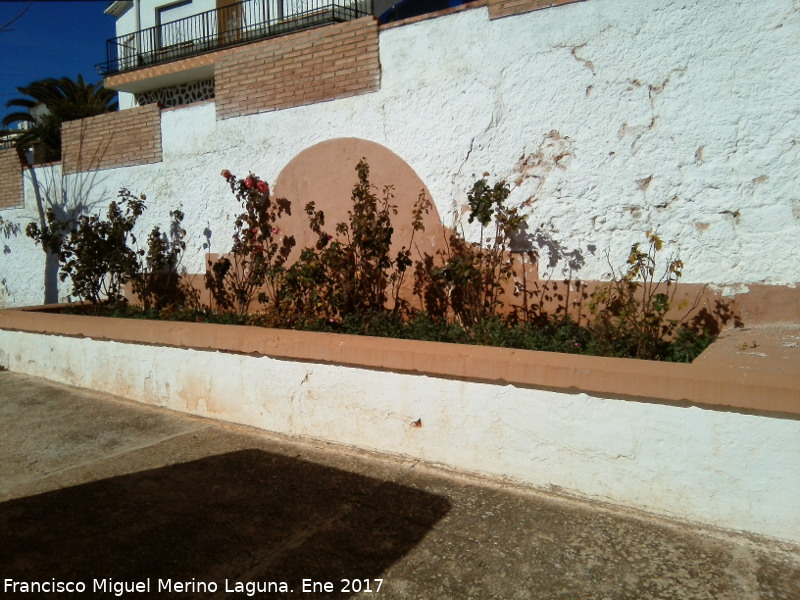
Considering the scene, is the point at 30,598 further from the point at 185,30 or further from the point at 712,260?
the point at 185,30

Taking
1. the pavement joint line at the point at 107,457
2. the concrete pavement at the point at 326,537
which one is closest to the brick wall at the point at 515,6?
the concrete pavement at the point at 326,537

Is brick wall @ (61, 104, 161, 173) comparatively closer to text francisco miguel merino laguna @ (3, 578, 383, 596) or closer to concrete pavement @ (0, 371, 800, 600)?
concrete pavement @ (0, 371, 800, 600)

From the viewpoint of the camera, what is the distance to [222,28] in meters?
17.1

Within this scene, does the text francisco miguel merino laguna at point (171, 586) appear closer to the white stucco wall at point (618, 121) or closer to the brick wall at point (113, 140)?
the white stucco wall at point (618, 121)

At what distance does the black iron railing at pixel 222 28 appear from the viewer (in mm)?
15375

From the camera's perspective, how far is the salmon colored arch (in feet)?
19.8

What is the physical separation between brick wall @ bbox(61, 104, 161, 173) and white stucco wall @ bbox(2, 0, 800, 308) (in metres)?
3.05

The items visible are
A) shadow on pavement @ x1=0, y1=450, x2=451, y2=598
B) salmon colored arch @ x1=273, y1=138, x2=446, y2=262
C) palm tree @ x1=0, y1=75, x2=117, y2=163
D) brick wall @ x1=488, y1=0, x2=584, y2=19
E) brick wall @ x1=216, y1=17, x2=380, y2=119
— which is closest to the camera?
shadow on pavement @ x1=0, y1=450, x2=451, y2=598

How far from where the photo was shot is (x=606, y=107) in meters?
5.09

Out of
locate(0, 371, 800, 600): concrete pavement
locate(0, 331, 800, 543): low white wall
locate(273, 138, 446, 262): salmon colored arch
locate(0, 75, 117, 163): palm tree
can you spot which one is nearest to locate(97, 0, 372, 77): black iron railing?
locate(0, 75, 117, 163): palm tree

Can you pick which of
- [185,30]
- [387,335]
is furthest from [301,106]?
[185,30]

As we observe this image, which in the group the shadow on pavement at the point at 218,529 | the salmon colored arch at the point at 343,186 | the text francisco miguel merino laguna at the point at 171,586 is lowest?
the text francisco miguel merino laguna at the point at 171,586

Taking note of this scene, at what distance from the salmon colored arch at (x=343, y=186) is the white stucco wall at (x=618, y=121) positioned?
0.12 m

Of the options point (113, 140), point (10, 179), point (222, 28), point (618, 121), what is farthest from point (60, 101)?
point (618, 121)
